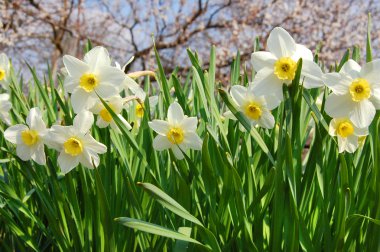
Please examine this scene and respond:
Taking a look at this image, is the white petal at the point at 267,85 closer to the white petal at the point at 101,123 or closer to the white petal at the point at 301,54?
the white petal at the point at 301,54

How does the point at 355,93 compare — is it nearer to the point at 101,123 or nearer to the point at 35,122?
the point at 101,123

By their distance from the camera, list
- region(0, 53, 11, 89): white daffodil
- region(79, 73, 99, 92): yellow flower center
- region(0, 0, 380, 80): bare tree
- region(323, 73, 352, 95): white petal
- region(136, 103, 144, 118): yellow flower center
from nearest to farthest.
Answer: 1. region(323, 73, 352, 95): white petal
2. region(79, 73, 99, 92): yellow flower center
3. region(136, 103, 144, 118): yellow flower center
4. region(0, 53, 11, 89): white daffodil
5. region(0, 0, 380, 80): bare tree

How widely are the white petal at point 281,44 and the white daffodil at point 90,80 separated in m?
0.30

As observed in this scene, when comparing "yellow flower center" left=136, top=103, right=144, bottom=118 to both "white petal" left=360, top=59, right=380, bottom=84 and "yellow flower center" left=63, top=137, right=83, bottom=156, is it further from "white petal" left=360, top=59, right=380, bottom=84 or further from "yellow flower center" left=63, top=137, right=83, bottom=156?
"white petal" left=360, top=59, right=380, bottom=84

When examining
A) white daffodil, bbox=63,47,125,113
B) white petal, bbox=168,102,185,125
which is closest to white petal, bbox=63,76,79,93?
white daffodil, bbox=63,47,125,113

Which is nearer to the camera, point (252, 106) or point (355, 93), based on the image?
point (355, 93)

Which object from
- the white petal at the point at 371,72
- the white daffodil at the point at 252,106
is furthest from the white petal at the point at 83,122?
the white petal at the point at 371,72

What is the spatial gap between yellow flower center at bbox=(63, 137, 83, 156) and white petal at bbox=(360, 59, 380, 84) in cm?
57

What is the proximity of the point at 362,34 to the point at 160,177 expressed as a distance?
975 centimetres

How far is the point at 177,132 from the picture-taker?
40.9 inches

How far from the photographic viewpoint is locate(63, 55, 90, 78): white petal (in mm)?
999

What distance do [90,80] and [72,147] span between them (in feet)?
0.47

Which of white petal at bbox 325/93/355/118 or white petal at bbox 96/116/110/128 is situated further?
white petal at bbox 96/116/110/128

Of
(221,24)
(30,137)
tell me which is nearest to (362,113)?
(30,137)
